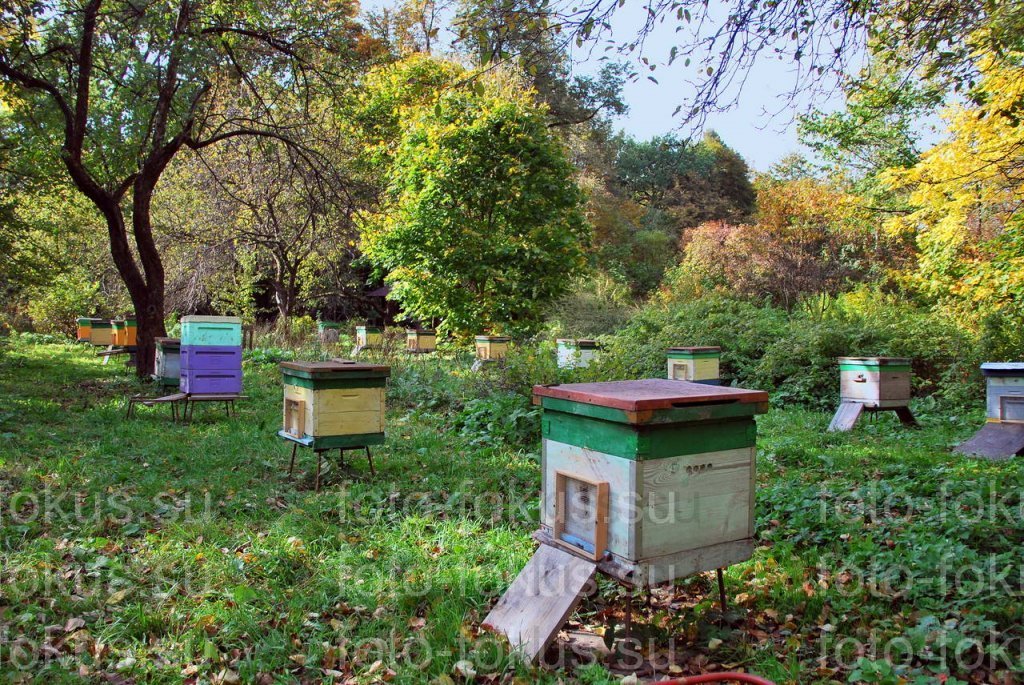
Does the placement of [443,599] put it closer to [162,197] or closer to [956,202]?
[956,202]

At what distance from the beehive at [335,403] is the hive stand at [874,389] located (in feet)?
17.2

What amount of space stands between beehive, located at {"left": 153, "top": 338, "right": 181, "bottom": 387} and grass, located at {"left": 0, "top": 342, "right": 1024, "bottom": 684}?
130 inches

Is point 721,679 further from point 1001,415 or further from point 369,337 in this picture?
point 369,337

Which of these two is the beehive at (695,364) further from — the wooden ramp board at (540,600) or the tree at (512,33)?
the wooden ramp board at (540,600)

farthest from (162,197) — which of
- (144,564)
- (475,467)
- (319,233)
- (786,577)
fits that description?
(786,577)

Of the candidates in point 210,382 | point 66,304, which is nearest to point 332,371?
point 210,382

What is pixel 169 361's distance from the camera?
10195 mm

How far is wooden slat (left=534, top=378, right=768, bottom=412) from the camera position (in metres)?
2.87

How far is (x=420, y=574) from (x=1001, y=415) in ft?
19.3

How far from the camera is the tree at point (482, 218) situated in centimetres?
1495

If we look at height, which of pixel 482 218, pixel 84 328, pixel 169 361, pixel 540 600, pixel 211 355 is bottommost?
pixel 540 600

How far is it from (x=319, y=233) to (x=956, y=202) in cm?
1428

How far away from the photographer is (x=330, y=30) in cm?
1052

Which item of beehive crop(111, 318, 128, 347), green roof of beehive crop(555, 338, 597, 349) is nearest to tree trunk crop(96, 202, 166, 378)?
A: beehive crop(111, 318, 128, 347)
